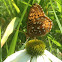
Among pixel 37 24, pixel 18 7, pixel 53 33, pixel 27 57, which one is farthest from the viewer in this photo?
pixel 53 33

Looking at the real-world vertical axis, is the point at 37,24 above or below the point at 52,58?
above

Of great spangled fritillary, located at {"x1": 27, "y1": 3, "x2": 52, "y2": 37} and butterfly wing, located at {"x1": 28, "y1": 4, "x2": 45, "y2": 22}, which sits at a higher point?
butterfly wing, located at {"x1": 28, "y1": 4, "x2": 45, "y2": 22}

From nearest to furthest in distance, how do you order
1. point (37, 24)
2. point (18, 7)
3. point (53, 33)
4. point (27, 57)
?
1. point (27, 57)
2. point (37, 24)
3. point (18, 7)
4. point (53, 33)

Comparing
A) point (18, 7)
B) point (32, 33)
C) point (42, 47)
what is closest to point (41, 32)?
point (32, 33)

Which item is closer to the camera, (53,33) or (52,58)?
(52,58)

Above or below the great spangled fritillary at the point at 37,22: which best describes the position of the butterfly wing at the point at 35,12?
above

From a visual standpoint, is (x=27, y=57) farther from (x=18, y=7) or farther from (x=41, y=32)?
(x=18, y=7)

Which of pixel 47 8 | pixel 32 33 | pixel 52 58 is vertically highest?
pixel 47 8
